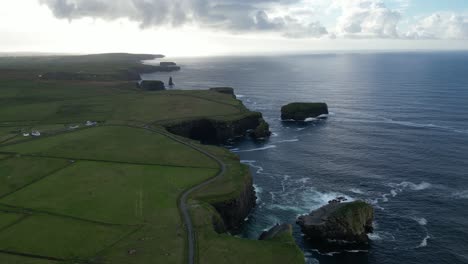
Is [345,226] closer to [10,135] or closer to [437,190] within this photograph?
[437,190]

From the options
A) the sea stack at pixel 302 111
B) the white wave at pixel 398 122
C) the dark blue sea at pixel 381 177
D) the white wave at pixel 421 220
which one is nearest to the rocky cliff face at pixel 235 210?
the dark blue sea at pixel 381 177

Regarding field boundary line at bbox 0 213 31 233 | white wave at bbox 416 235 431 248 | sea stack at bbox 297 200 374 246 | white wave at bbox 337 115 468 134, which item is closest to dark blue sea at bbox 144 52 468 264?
white wave at bbox 416 235 431 248

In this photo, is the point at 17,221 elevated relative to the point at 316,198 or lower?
elevated

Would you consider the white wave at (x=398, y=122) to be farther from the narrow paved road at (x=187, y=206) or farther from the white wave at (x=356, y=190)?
the narrow paved road at (x=187, y=206)

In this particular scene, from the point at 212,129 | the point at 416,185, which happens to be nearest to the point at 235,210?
the point at 416,185

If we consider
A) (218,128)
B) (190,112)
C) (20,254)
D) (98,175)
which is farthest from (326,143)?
(20,254)

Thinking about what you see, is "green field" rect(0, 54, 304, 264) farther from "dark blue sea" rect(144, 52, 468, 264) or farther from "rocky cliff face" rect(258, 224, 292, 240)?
"dark blue sea" rect(144, 52, 468, 264)

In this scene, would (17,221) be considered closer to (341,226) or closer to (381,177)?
(341,226)
